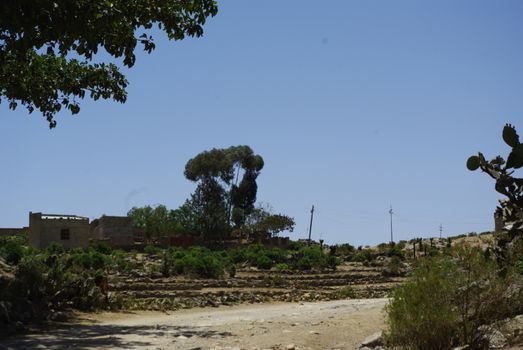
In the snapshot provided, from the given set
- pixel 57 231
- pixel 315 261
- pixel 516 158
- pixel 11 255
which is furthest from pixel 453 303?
pixel 57 231

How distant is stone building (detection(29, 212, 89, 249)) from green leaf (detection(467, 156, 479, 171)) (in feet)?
162

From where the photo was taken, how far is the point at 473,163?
7.14m

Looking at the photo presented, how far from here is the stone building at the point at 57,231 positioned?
5253 centimetres

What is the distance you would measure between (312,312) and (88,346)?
7505 mm

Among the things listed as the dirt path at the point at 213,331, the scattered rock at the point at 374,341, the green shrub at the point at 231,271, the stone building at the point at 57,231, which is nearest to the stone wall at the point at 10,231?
the stone building at the point at 57,231

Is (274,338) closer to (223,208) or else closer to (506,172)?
(506,172)

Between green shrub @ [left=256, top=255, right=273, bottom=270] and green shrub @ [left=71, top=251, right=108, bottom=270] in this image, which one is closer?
green shrub @ [left=71, top=251, right=108, bottom=270]

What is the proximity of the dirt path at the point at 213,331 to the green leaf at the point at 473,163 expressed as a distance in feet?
15.8

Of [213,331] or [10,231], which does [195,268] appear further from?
[10,231]

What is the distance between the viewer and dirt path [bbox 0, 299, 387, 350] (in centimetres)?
1119

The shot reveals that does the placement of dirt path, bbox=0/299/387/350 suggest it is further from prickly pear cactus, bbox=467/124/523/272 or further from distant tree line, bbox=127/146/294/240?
distant tree line, bbox=127/146/294/240

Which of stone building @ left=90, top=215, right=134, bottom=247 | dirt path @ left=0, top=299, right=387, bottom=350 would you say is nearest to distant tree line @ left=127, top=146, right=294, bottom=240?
stone building @ left=90, top=215, right=134, bottom=247

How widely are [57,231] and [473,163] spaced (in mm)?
49973

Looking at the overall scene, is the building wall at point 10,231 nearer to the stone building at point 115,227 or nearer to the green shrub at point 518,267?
the stone building at point 115,227
